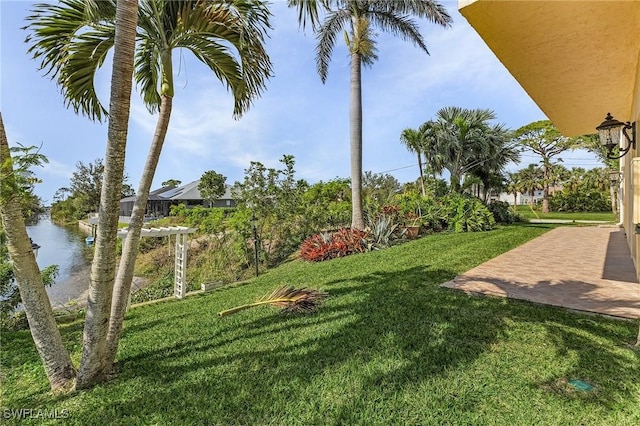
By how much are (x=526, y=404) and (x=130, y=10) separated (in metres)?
4.63

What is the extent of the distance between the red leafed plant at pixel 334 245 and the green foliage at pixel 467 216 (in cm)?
Answer: 493

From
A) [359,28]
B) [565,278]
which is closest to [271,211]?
[359,28]

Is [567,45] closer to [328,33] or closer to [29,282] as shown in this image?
[29,282]

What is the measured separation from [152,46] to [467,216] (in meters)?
12.8

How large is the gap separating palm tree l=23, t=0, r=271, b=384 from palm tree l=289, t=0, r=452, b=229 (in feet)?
23.5

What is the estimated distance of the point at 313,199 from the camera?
15.2 m

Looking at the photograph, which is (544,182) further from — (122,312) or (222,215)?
(122,312)

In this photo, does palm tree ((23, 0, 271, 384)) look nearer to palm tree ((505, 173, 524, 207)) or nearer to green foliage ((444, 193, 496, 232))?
green foliage ((444, 193, 496, 232))

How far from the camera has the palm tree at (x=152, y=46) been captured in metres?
3.41

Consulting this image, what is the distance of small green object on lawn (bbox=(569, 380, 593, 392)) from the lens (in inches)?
103

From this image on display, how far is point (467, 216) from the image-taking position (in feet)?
44.4

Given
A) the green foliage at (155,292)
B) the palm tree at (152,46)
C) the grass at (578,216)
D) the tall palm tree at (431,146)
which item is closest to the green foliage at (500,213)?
the tall palm tree at (431,146)

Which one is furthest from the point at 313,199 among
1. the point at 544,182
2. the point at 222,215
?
the point at 544,182

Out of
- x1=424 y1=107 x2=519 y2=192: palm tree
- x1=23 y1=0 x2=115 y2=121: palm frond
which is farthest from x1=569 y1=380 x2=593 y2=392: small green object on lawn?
x1=424 y1=107 x2=519 y2=192: palm tree
